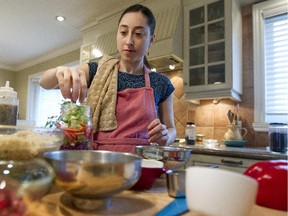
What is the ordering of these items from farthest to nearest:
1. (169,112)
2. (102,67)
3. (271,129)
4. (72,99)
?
(271,129), (169,112), (102,67), (72,99)

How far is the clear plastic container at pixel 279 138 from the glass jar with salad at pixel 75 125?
1.47 m

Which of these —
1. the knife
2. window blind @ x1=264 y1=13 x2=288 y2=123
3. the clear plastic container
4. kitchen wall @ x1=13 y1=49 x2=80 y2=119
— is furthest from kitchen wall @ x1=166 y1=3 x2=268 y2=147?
kitchen wall @ x1=13 y1=49 x2=80 y2=119

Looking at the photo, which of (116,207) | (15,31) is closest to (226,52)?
(116,207)

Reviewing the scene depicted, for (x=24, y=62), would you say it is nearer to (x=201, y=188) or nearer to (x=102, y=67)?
(x=102, y=67)

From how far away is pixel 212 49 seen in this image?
2.19 meters

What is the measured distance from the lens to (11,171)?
15.1 inches

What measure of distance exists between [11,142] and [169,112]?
78 cm

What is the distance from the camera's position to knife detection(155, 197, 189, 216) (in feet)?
1.25

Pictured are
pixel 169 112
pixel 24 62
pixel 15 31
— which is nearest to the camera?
pixel 169 112

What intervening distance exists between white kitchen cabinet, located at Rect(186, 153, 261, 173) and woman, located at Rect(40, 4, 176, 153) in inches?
32.7

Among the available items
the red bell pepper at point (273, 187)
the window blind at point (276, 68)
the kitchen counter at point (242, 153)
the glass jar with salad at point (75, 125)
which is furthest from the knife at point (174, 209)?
the window blind at point (276, 68)

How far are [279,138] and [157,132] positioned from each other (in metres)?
1.25

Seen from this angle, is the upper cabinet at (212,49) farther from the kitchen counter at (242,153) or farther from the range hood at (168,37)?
the kitchen counter at (242,153)

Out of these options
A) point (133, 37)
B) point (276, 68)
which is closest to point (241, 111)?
point (276, 68)
